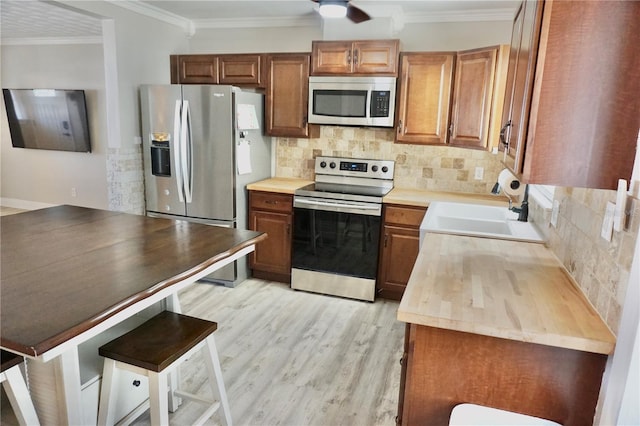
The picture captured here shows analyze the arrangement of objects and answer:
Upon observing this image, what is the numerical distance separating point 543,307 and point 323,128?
2.99 metres

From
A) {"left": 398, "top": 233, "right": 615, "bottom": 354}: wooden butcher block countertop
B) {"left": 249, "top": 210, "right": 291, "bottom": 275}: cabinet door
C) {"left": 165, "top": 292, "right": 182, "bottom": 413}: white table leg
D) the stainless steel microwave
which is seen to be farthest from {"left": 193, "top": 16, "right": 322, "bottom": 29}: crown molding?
{"left": 165, "top": 292, "right": 182, "bottom": 413}: white table leg

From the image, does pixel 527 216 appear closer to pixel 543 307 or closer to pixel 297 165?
pixel 543 307

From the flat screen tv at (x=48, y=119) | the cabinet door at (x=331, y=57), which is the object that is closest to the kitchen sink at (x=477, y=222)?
the cabinet door at (x=331, y=57)

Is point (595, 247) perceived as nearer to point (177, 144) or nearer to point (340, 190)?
point (340, 190)

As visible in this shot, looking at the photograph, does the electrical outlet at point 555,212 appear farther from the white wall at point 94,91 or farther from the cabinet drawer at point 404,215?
the white wall at point 94,91

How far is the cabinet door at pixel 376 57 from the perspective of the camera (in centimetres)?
344

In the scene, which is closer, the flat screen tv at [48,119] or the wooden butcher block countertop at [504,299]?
the wooden butcher block countertop at [504,299]

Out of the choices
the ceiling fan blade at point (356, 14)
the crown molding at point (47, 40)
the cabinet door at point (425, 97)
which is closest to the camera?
the ceiling fan blade at point (356, 14)

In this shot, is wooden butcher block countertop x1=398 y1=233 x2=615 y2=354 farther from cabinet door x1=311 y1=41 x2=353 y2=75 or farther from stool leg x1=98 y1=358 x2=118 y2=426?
cabinet door x1=311 y1=41 x2=353 y2=75

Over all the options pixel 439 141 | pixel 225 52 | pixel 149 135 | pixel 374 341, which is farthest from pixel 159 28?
pixel 374 341

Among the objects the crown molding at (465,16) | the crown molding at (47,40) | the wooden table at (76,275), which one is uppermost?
the crown molding at (47,40)

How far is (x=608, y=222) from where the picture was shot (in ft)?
4.28

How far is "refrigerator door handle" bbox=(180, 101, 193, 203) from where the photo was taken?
11.9 ft

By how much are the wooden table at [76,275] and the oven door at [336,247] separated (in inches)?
60.4
